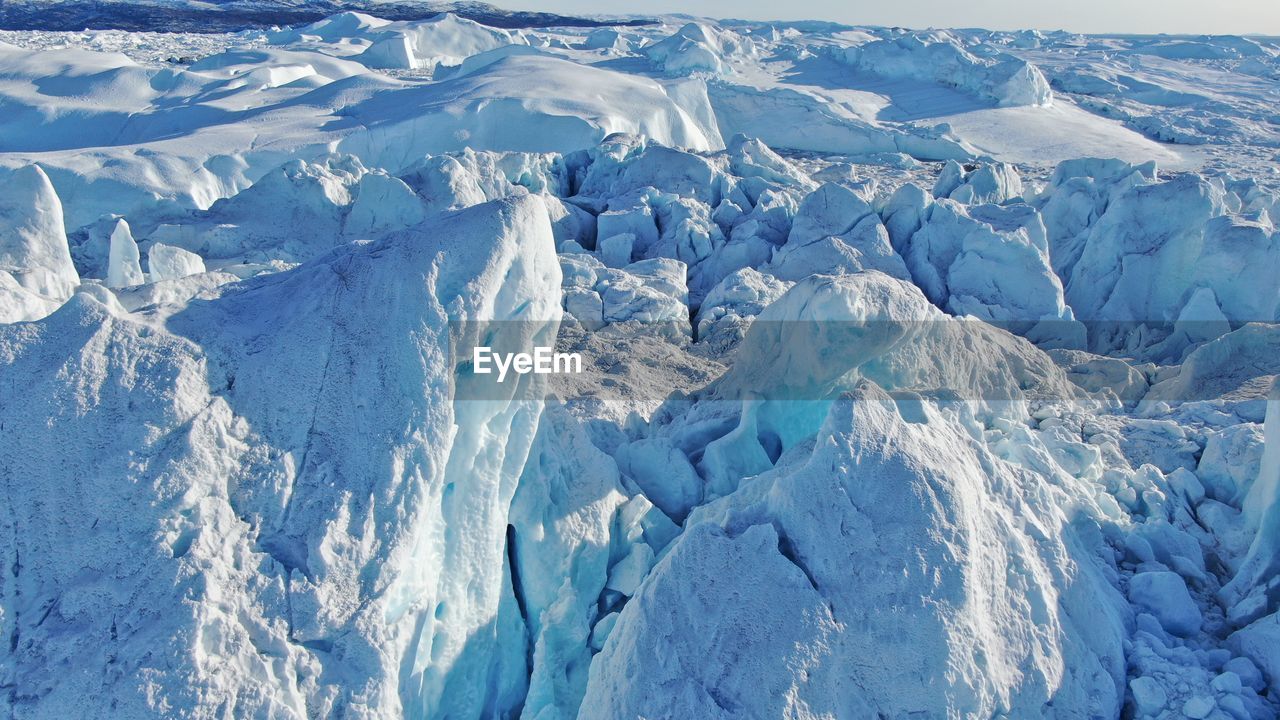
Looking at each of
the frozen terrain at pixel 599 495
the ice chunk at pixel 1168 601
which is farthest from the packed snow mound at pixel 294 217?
the ice chunk at pixel 1168 601

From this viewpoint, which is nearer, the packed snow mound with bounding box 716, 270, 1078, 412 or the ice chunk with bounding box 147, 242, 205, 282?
the packed snow mound with bounding box 716, 270, 1078, 412

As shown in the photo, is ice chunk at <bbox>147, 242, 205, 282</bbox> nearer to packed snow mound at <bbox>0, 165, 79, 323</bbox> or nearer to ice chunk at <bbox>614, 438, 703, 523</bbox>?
packed snow mound at <bbox>0, 165, 79, 323</bbox>

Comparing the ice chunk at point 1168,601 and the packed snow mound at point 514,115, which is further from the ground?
the ice chunk at point 1168,601

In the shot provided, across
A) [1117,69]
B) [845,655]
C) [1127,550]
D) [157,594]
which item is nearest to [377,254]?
[157,594]

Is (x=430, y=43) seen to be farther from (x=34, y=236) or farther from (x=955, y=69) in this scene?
(x=34, y=236)

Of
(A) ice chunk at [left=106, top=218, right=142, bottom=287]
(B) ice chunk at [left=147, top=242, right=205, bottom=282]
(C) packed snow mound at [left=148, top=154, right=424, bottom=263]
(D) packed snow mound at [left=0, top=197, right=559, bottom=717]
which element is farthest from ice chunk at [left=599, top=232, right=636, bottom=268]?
(D) packed snow mound at [left=0, top=197, right=559, bottom=717]

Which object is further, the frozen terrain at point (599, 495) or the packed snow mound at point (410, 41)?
the packed snow mound at point (410, 41)

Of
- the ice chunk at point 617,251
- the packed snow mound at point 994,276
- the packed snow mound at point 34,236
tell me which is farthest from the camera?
the ice chunk at point 617,251

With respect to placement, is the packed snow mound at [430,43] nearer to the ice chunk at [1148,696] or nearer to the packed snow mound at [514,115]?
the packed snow mound at [514,115]

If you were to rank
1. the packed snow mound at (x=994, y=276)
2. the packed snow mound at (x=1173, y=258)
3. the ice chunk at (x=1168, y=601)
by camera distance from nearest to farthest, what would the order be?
1. the ice chunk at (x=1168, y=601)
2. the packed snow mound at (x=1173, y=258)
3. the packed snow mound at (x=994, y=276)
